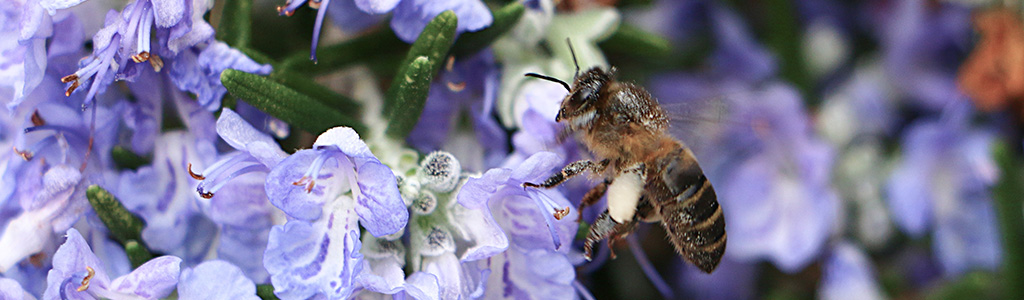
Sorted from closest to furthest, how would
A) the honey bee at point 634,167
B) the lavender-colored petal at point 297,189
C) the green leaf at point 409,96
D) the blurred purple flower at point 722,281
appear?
the lavender-colored petal at point 297,189 < the green leaf at point 409,96 < the honey bee at point 634,167 < the blurred purple flower at point 722,281

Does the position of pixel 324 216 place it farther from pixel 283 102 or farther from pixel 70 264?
pixel 70 264

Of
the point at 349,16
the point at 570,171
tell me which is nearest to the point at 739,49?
the point at 570,171

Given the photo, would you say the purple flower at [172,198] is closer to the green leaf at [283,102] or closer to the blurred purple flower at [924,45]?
the green leaf at [283,102]

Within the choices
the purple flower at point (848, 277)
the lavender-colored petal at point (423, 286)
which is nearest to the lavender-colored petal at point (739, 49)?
the purple flower at point (848, 277)

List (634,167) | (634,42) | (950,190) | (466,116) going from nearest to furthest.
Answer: (634,167)
(466,116)
(634,42)
(950,190)

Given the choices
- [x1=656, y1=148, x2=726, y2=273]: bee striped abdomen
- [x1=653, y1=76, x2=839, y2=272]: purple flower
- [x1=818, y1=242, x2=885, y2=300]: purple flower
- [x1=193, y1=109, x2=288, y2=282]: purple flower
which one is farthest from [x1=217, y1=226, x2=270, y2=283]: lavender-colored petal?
[x1=818, y1=242, x2=885, y2=300]: purple flower

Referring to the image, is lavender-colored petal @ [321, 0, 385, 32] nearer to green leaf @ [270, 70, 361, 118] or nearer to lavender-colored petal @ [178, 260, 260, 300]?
green leaf @ [270, 70, 361, 118]

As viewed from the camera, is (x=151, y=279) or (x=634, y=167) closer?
(x=151, y=279)
